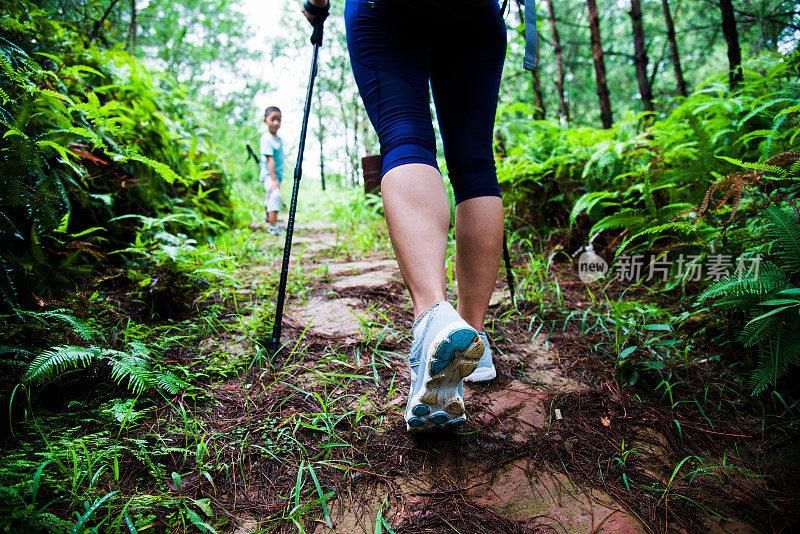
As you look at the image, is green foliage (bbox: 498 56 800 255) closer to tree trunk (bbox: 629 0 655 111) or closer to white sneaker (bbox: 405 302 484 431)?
white sneaker (bbox: 405 302 484 431)

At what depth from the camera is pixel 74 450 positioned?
1.02m

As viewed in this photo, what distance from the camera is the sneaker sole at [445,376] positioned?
0.88m

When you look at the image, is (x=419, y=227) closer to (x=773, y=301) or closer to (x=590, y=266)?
(x=773, y=301)

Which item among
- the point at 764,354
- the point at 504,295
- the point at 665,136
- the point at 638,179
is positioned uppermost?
the point at 665,136

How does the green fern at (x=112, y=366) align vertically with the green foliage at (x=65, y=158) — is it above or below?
below

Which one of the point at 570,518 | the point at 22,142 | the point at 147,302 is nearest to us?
the point at 570,518

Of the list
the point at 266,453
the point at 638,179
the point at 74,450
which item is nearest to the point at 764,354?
the point at 638,179

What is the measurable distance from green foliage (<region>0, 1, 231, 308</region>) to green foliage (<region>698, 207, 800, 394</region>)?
2601 mm

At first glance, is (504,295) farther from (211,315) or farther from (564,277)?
(211,315)

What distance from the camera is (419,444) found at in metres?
1.17

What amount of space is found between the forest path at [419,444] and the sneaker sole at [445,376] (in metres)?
0.15

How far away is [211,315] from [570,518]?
1.77 m

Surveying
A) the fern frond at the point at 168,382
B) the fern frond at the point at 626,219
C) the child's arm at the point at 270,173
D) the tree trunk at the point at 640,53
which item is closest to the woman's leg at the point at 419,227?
the fern frond at the point at 168,382

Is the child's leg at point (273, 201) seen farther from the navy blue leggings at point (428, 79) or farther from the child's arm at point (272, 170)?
the navy blue leggings at point (428, 79)
